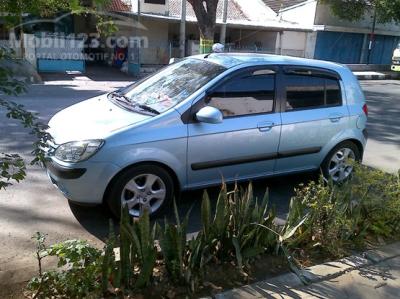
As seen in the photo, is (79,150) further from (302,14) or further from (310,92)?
(302,14)

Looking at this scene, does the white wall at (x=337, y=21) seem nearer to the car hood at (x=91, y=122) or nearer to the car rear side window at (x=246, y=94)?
the car rear side window at (x=246, y=94)

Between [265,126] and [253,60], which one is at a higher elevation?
[253,60]

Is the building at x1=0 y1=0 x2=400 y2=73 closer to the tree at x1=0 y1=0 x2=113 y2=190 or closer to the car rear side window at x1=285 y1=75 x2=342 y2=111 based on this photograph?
the car rear side window at x1=285 y1=75 x2=342 y2=111

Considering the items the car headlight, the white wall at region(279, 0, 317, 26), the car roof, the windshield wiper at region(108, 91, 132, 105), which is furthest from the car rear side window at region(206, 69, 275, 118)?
the white wall at region(279, 0, 317, 26)

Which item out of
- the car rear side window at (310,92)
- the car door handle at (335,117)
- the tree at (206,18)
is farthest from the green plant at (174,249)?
the tree at (206,18)

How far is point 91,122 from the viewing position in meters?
4.22

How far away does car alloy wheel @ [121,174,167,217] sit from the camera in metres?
4.18

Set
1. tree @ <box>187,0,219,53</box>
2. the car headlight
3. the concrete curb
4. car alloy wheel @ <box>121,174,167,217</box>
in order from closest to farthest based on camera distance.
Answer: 1. the concrete curb
2. the car headlight
3. car alloy wheel @ <box>121,174,167,217</box>
4. tree @ <box>187,0,219,53</box>

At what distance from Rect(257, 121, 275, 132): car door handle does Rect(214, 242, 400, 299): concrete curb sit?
1671 mm

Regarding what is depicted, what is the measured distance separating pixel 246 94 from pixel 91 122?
1667 millimetres

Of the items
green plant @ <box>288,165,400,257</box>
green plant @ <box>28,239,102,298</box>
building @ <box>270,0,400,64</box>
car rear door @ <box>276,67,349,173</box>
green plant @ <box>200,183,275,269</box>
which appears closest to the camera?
green plant @ <box>28,239,102,298</box>

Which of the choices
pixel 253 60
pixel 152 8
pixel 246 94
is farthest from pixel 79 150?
pixel 152 8

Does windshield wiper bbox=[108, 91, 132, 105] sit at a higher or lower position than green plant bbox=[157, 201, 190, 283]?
higher

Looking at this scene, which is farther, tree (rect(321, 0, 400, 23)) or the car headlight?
tree (rect(321, 0, 400, 23))
